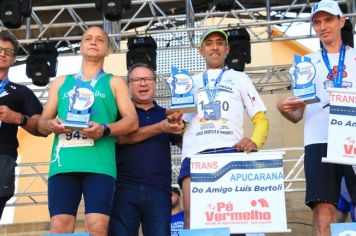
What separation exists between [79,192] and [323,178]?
1.24 m

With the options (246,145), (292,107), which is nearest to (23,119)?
(246,145)

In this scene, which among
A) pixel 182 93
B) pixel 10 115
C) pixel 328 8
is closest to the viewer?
pixel 182 93

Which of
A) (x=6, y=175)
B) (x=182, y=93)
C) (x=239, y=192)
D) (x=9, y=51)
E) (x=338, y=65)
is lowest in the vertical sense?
(x=239, y=192)

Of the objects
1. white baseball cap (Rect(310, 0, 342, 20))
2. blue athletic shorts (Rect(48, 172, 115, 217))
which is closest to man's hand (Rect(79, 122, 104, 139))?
blue athletic shorts (Rect(48, 172, 115, 217))

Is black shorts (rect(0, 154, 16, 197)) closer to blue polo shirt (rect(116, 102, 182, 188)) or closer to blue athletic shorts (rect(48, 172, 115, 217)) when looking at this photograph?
blue athletic shorts (rect(48, 172, 115, 217))

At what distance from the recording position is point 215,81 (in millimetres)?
3359

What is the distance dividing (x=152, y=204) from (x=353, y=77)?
127cm

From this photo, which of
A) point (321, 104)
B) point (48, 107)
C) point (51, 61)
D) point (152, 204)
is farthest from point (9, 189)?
point (51, 61)

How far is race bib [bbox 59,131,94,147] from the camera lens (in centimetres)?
305

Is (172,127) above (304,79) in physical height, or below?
below

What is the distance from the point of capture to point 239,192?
2.93 m

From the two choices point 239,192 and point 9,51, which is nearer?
point 239,192

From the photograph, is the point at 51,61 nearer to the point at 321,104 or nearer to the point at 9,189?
the point at 9,189

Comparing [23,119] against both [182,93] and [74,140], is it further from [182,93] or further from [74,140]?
[182,93]
